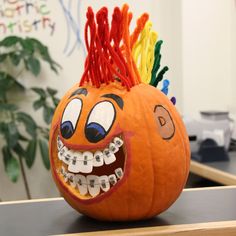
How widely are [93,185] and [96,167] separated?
0.03m

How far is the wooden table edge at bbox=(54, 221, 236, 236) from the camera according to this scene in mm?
674

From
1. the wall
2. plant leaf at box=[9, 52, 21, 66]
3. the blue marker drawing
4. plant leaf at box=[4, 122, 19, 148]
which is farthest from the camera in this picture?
the wall

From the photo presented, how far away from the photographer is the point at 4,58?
2143 millimetres

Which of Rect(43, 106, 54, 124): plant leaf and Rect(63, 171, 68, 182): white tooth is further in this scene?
Rect(43, 106, 54, 124): plant leaf

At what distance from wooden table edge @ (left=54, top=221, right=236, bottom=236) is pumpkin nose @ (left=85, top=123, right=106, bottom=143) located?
5.3 inches

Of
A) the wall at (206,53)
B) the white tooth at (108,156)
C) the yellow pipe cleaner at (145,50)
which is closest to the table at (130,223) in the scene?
the white tooth at (108,156)

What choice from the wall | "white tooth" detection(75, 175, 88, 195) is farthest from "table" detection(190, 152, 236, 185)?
"white tooth" detection(75, 175, 88, 195)

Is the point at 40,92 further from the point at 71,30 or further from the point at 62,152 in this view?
the point at 62,152

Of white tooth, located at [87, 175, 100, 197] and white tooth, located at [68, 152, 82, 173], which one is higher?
white tooth, located at [68, 152, 82, 173]

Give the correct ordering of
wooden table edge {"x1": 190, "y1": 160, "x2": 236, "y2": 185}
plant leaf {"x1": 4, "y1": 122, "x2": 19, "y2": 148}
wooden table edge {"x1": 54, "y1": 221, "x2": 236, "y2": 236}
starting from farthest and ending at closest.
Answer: plant leaf {"x1": 4, "y1": 122, "x2": 19, "y2": 148}, wooden table edge {"x1": 190, "y1": 160, "x2": 236, "y2": 185}, wooden table edge {"x1": 54, "y1": 221, "x2": 236, "y2": 236}

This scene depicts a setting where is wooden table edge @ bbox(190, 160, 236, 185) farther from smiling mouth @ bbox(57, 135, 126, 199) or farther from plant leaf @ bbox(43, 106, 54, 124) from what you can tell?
smiling mouth @ bbox(57, 135, 126, 199)

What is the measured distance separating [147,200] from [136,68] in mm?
206

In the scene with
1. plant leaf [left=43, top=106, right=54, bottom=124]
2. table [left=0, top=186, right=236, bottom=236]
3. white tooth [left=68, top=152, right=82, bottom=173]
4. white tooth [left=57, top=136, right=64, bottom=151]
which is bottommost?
plant leaf [left=43, top=106, right=54, bottom=124]

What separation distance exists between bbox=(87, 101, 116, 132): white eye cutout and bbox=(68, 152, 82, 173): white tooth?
0.05 m
